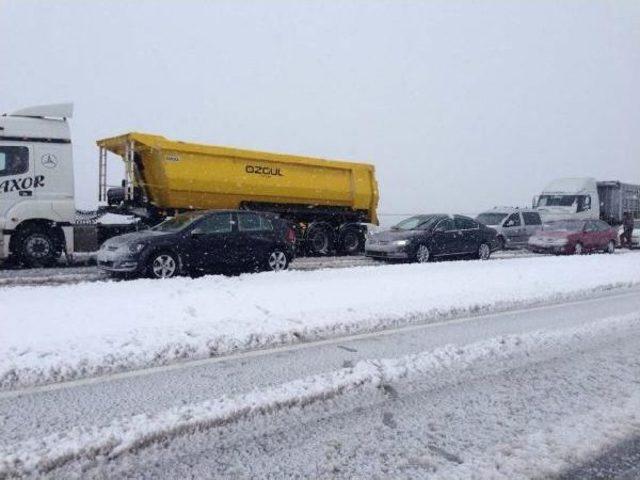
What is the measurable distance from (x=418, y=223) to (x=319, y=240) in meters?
3.48

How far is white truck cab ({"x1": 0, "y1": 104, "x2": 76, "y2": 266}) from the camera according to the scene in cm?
1190

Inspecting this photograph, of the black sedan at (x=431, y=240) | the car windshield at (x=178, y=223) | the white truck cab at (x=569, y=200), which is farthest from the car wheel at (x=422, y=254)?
the white truck cab at (x=569, y=200)

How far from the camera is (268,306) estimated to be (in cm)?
746

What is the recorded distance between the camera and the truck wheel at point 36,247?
476 inches

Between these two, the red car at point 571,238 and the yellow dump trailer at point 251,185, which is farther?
the red car at point 571,238

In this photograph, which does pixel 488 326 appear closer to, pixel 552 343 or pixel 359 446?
pixel 552 343

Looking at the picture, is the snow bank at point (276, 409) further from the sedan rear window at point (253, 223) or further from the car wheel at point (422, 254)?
the car wheel at point (422, 254)

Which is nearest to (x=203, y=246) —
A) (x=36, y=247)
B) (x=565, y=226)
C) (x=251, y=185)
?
(x=36, y=247)

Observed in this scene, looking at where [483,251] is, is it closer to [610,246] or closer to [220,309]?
[610,246]

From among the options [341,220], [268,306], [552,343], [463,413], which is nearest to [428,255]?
[341,220]

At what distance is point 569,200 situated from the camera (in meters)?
23.4

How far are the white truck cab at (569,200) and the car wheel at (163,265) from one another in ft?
56.3

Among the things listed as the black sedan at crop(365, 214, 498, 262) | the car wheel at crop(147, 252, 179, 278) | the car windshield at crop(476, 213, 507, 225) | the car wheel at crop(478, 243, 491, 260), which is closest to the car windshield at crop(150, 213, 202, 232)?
the car wheel at crop(147, 252, 179, 278)

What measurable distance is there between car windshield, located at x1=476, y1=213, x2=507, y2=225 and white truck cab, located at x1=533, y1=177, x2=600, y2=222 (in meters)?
2.60
